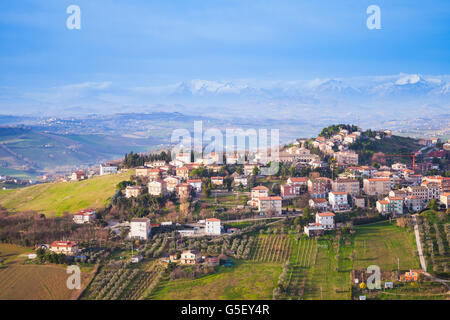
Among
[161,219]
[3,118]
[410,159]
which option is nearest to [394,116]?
[410,159]

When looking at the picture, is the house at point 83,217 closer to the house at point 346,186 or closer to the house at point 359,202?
the house at point 346,186

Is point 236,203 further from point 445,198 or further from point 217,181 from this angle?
point 445,198

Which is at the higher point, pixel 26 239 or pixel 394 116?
pixel 394 116

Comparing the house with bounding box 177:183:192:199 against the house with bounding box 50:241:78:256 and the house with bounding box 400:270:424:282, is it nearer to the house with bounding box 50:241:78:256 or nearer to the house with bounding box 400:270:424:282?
the house with bounding box 50:241:78:256

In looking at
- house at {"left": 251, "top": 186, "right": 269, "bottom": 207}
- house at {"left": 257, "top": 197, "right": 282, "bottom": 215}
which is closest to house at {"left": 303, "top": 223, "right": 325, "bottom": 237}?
house at {"left": 257, "top": 197, "right": 282, "bottom": 215}

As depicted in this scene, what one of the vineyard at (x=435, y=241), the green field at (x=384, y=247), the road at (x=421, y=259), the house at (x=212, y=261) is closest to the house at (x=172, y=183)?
the house at (x=212, y=261)

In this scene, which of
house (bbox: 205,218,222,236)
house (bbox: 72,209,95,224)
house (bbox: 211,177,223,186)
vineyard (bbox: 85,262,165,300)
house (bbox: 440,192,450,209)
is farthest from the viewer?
house (bbox: 211,177,223,186)

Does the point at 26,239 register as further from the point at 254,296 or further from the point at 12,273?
the point at 254,296
